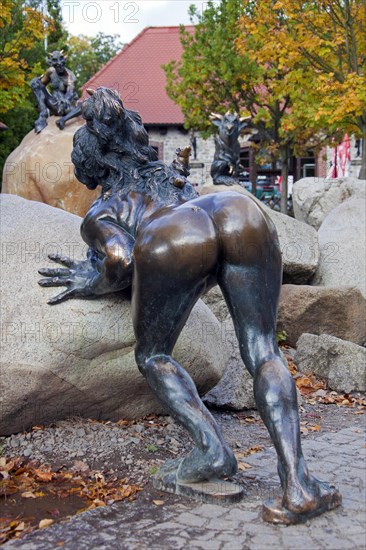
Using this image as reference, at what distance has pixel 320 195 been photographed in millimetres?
14242

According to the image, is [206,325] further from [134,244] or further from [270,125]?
[270,125]

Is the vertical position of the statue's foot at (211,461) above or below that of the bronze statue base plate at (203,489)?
above

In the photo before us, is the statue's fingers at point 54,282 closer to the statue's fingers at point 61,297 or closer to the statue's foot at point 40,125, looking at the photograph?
the statue's fingers at point 61,297

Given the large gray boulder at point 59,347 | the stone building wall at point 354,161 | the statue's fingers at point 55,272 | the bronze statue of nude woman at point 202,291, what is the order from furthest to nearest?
the stone building wall at point 354,161 < the statue's fingers at point 55,272 < the large gray boulder at point 59,347 < the bronze statue of nude woman at point 202,291

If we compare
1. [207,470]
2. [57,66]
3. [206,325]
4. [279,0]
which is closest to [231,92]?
[279,0]

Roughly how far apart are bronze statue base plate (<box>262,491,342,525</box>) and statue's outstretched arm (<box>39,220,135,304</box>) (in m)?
1.30

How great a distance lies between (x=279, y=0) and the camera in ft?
49.7

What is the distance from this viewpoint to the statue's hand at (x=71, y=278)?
3.93 meters

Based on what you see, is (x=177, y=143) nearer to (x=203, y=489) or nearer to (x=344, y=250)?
(x=344, y=250)

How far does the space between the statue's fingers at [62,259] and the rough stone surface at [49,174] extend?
6660 millimetres

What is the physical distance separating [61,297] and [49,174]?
23.7 ft

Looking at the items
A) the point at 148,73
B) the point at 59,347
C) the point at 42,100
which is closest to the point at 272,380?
the point at 59,347

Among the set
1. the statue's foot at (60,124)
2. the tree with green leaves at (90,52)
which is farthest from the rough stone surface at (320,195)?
the tree with green leaves at (90,52)

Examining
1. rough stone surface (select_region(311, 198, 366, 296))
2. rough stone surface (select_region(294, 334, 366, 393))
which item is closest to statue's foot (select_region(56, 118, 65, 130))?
rough stone surface (select_region(311, 198, 366, 296))
